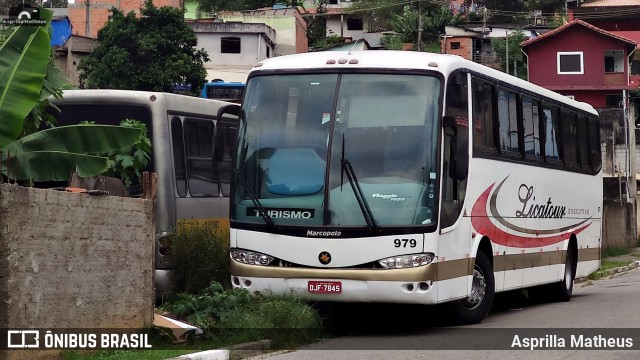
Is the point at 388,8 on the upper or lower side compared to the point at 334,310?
upper

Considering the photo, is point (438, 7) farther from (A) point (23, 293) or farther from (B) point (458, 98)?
(A) point (23, 293)

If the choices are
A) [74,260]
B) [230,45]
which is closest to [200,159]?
[74,260]

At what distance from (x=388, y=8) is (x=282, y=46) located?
1683 cm

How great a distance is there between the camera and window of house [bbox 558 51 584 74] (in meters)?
60.1

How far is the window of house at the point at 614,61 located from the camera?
60688 millimetres

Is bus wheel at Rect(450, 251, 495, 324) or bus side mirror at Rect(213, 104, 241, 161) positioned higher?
bus side mirror at Rect(213, 104, 241, 161)

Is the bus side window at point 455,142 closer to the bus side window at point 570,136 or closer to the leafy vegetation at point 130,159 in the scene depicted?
the leafy vegetation at point 130,159

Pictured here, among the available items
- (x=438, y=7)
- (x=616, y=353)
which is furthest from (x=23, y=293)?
(x=438, y=7)

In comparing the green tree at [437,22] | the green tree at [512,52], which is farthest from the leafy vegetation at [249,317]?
the green tree at [437,22]

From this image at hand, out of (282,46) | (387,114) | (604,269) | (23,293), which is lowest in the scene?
(604,269)

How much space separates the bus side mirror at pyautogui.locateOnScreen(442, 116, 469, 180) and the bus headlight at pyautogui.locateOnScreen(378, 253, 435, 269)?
1124mm

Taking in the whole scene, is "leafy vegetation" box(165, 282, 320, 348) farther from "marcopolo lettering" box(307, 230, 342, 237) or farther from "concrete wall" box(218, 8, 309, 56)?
"concrete wall" box(218, 8, 309, 56)

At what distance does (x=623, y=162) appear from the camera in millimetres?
45531

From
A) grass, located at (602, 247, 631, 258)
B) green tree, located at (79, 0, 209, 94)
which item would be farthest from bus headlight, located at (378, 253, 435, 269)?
green tree, located at (79, 0, 209, 94)
